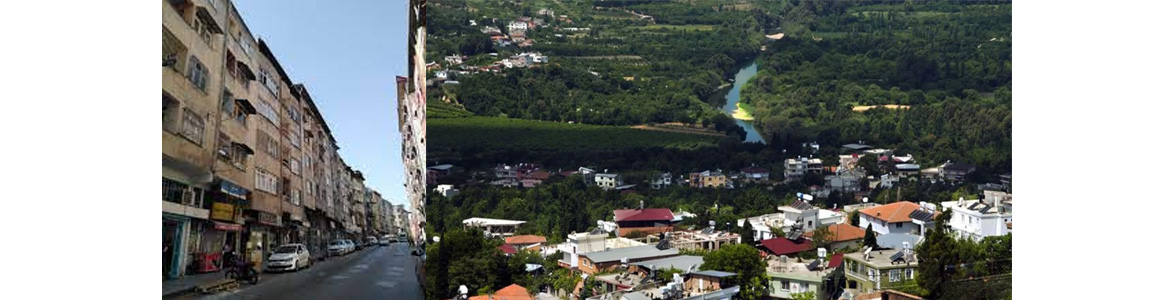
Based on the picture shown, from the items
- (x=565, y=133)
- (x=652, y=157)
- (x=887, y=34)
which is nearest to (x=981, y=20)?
(x=887, y=34)

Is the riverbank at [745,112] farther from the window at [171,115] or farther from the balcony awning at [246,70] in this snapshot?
the window at [171,115]

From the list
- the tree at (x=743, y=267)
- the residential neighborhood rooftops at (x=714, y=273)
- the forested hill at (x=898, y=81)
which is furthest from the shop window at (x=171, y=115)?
the forested hill at (x=898, y=81)

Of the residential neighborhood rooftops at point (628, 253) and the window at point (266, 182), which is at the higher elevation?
the window at point (266, 182)

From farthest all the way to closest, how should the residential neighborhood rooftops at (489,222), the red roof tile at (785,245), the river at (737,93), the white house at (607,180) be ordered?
the river at (737,93), the white house at (607,180), the residential neighborhood rooftops at (489,222), the red roof tile at (785,245)

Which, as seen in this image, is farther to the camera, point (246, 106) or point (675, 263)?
point (675, 263)

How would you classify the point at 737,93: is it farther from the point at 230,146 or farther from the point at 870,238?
the point at 230,146

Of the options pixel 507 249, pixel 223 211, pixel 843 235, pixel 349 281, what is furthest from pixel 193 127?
pixel 843 235

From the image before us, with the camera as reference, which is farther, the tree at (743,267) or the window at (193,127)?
the tree at (743,267)

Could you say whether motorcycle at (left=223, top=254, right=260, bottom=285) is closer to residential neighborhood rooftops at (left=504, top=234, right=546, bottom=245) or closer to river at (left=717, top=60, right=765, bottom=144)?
residential neighborhood rooftops at (left=504, top=234, right=546, bottom=245)
